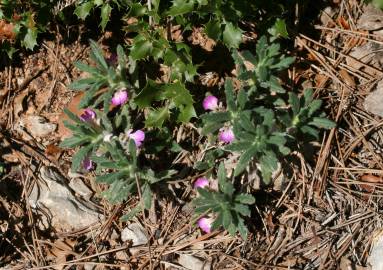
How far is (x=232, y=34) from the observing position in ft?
9.31

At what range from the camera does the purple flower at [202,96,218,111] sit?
2963 mm

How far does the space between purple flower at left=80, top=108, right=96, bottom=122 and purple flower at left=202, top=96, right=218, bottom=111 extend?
64 centimetres

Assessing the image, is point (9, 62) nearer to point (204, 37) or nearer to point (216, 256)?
point (204, 37)

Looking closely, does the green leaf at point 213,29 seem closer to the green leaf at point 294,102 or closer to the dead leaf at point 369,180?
the green leaf at point 294,102

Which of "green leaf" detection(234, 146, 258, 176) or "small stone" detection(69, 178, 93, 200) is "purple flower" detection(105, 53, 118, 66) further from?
"green leaf" detection(234, 146, 258, 176)

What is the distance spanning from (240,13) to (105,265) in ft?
5.07

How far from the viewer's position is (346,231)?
2838 mm

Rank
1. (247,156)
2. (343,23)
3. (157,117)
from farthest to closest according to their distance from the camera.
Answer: (343,23) < (157,117) < (247,156)

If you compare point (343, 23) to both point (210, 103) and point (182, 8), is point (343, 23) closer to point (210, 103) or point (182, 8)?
point (210, 103)

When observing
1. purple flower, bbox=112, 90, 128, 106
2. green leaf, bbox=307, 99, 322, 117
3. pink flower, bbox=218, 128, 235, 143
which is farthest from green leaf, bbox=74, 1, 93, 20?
green leaf, bbox=307, 99, 322, 117

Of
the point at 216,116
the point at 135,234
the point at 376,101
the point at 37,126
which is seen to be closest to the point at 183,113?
the point at 216,116

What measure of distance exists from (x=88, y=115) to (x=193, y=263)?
1.00m

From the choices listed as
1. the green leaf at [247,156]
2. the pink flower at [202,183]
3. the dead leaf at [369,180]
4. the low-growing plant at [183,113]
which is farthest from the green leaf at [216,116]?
the dead leaf at [369,180]

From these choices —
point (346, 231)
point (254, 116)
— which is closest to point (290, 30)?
point (254, 116)
